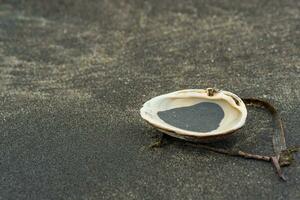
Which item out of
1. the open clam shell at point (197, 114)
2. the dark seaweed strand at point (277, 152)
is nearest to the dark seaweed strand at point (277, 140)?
the dark seaweed strand at point (277, 152)

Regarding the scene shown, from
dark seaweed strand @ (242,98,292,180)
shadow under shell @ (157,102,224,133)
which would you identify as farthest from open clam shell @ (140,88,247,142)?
dark seaweed strand @ (242,98,292,180)

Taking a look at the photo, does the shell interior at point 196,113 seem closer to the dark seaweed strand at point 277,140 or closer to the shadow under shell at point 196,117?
the shadow under shell at point 196,117

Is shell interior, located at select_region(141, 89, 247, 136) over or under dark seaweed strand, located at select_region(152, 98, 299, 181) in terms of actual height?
over

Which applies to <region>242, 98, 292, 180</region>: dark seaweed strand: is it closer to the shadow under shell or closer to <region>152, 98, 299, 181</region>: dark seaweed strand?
<region>152, 98, 299, 181</region>: dark seaweed strand

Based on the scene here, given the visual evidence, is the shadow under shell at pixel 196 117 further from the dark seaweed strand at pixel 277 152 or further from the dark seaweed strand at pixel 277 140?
the dark seaweed strand at pixel 277 140

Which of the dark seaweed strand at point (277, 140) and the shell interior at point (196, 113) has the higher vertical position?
the shell interior at point (196, 113)

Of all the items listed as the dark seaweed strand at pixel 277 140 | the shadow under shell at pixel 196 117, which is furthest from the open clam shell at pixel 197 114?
the dark seaweed strand at pixel 277 140
